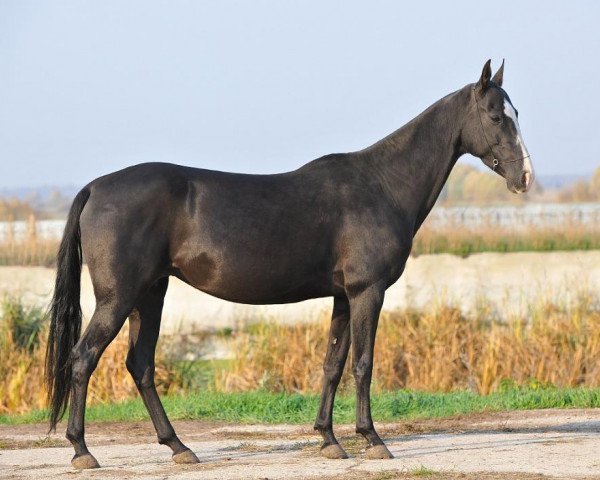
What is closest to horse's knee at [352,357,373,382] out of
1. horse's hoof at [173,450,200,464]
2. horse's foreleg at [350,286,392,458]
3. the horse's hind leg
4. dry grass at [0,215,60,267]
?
horse's foreleg at [350,286,392,458]

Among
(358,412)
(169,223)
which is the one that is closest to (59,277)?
(169,223)

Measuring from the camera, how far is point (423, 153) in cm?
896

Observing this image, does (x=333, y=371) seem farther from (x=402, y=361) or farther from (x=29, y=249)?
(x=29, y=249)

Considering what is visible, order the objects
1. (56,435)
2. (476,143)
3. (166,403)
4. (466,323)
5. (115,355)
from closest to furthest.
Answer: (476,143) → (56,435) → (166,403) → (115,355) → (466,323)

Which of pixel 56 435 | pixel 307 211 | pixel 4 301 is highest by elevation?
pixel 307 211

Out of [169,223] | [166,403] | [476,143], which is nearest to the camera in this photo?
[169,223]

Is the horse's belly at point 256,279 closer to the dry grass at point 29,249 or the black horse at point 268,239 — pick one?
the black horse at point 268,239

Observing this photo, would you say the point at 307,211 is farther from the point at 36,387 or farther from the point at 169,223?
the point at 36,387

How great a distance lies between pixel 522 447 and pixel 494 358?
4.81 metres

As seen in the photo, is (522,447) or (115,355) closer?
(522,447)

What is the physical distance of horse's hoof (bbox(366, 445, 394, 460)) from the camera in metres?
8.26

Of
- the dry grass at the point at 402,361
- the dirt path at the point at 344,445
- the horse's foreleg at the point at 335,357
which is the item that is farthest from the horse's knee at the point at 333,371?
the dry grass at the point at 402,361

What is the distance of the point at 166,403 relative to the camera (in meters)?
11.5

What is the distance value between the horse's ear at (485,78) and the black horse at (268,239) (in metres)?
0.01
